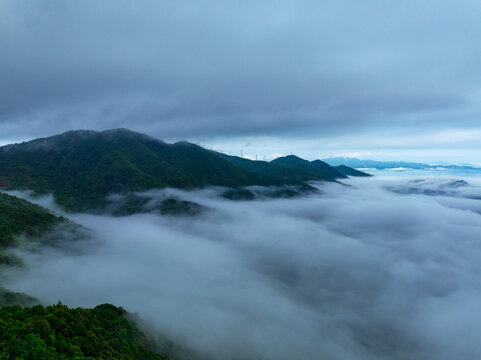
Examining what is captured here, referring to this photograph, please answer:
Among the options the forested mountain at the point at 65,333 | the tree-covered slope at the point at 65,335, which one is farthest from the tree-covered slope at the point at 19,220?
the tree-covered slope at the point at 65,335

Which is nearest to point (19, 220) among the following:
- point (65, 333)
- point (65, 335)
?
point (65, 333)

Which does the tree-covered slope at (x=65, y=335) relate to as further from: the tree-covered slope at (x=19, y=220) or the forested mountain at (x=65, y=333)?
the tree-covered slope at (x=19, y=220)

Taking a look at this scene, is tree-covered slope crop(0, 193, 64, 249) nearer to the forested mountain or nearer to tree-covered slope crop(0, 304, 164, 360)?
the forested mountain

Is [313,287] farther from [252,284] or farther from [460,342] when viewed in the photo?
[460,342]

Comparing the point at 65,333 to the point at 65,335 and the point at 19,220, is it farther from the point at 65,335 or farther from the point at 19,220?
the point at 19,220

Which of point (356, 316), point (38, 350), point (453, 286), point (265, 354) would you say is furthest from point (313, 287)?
point (38, 350)

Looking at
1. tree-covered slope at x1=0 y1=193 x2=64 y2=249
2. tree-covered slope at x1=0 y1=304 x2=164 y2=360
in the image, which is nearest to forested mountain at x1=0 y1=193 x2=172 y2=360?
tree-covered slope at x1=0 y1=304 x2=164 y2=360
